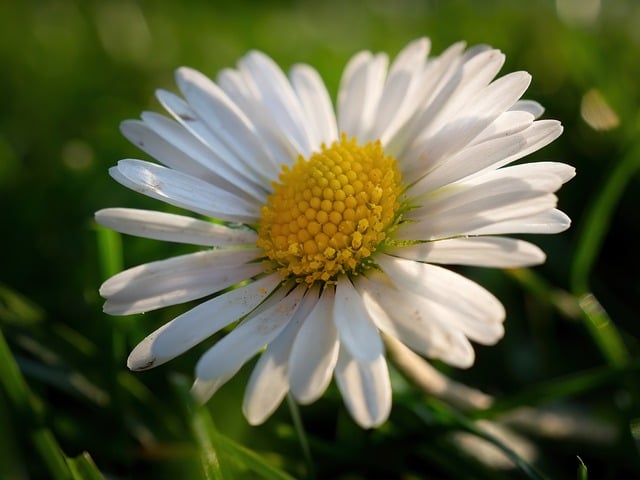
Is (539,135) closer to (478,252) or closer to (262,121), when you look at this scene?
(478,252)

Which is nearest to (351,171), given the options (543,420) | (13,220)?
(543,420)

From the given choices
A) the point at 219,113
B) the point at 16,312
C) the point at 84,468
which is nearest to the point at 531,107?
the point at 219,113

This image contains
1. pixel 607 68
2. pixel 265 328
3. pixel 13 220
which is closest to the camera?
pixel 265 328

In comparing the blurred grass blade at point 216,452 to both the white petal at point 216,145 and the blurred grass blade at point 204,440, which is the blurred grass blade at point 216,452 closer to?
the blurred grass blade at point 204,440

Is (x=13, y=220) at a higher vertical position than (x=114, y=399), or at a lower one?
higher

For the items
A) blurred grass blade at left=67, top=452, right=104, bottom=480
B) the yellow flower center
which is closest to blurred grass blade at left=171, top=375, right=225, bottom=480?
blurred grass blade at left=67, top=452, right=104, bottom=480

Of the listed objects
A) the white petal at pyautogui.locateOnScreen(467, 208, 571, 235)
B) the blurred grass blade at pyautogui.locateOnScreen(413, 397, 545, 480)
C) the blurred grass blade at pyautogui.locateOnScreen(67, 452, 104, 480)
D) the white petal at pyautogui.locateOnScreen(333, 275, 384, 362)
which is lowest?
the blurred grass blade at pyautogui.locateOnScreen(413, 397, 545, 480)

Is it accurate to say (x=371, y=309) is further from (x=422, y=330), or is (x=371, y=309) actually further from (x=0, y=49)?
(x=0, y=49)

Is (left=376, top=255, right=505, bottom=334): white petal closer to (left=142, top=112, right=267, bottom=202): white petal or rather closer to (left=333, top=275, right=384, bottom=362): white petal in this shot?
(left=333, top=275, right=384, bottom=362): white petal
